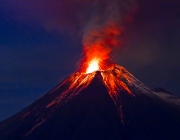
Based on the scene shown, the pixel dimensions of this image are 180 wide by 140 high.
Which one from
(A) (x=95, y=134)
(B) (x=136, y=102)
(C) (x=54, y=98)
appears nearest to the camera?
(A) (x=95, y=134)

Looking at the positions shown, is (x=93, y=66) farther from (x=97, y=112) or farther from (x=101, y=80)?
(x=97, y=112)

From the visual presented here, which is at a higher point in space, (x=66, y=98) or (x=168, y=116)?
(x=66, y=98)

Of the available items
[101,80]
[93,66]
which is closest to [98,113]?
[101,80]

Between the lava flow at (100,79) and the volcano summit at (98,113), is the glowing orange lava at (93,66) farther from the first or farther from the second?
the volcano summit at (98,113)

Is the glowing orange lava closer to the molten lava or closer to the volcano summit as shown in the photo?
the molten lava

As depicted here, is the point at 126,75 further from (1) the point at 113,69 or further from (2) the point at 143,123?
(2) the point at 143,123

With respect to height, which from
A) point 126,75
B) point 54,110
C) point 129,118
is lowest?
point 129,118

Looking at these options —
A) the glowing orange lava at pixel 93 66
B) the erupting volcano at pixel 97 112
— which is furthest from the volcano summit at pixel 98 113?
the glowing orange lava at pixel 93 66

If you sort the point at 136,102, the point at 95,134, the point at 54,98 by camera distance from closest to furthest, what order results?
the point at 95,134 → the point at 136,102 → the point at 54,98

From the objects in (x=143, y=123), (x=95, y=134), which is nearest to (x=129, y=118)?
(x=143, y=123)
